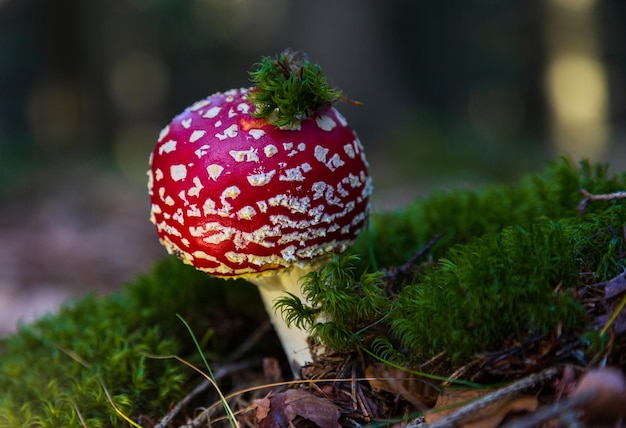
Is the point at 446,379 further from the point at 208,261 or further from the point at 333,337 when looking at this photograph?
the point at 208,261

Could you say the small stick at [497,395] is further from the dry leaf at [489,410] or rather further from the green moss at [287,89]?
the green moss at [287,89]

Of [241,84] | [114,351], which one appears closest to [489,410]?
[114,351]

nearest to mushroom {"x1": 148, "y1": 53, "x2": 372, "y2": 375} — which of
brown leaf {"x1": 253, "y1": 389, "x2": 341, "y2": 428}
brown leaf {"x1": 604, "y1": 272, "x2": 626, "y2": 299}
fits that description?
brown leaf {"x1": 253, "y1": 389, "x2": 341, "y2": 428}

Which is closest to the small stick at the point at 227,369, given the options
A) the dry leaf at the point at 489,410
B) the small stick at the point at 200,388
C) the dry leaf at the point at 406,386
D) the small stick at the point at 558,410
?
the small stick at the point at 200,388

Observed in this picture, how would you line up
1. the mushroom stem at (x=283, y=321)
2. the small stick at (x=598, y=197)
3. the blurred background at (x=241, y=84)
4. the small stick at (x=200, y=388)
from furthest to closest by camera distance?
1. the blurred background at (x=241, y=84)
2. the mushroom stem at (x=283, y=321)
3. the small stick at (x=200, y=388)
4. the small stick at (x=598, y=197)

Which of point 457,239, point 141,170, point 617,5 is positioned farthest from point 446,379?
point 617,5

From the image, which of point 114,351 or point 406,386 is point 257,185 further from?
point 114,351
